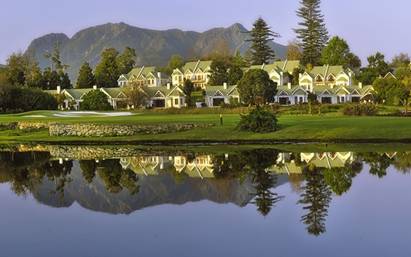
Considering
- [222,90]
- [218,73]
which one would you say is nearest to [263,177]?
[222,90]

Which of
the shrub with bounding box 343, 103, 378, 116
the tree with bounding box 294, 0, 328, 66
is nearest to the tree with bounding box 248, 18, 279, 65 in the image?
the tree with bounding box 294, 0, 328, 66

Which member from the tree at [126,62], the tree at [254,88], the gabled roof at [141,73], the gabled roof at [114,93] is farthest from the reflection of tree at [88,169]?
the tree at [126,62]

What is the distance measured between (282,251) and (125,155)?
24.3m

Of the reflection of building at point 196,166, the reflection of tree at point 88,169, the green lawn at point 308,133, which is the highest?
the green lawn at point 308,133

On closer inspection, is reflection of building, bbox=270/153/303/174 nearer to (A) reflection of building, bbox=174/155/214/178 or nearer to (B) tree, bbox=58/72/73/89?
(A) reflection of building, bbox=174/155/214/178

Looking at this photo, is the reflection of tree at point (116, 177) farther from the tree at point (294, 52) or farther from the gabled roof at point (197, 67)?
the tree at point (294, 52)

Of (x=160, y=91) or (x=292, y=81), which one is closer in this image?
(x=160, y=91)

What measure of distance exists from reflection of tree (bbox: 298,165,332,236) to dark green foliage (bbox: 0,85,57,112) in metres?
70.5

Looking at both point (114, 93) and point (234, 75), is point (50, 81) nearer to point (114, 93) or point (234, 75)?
point (114, 93)

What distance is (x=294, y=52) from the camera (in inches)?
6230

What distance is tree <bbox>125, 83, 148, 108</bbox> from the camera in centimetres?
10050

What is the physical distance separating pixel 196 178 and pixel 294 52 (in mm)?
137002

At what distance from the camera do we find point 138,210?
18562mm

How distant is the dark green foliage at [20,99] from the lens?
8762 centimetres
